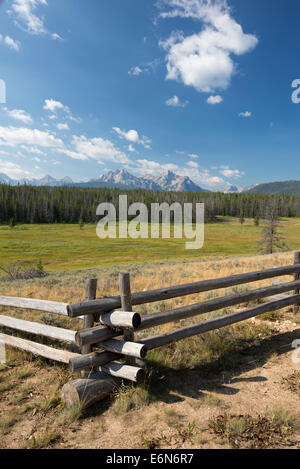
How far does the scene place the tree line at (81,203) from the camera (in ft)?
373

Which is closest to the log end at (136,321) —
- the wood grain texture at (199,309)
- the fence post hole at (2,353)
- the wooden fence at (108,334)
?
the wooden fence at (108,334)

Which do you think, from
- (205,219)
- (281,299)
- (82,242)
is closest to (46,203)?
(82,242)

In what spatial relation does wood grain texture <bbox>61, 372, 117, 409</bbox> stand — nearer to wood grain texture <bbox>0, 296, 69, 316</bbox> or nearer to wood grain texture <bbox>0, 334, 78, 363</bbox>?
wood grain texture <bbox>0, 334, 78, 363</bbox>

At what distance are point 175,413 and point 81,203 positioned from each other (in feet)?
430

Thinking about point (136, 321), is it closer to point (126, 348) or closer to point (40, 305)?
point (126, 348)

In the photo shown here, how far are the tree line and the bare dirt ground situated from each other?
99.5 meters

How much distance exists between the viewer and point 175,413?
3.78 metres

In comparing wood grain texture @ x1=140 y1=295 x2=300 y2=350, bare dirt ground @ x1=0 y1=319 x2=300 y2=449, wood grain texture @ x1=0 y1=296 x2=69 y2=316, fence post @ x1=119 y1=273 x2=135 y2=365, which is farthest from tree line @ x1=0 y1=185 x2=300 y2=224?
fence post @ x1=119 y1=273 x2=135 y2=365

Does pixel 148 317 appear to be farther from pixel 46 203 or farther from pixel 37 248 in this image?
pixel 46 203

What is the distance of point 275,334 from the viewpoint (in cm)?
666

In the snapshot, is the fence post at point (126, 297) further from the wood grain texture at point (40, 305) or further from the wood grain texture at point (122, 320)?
the wood grain texture at point (40, 305)

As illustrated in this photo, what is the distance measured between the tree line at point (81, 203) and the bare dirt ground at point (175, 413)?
9952 cm

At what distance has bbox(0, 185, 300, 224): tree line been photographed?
11375 cm
